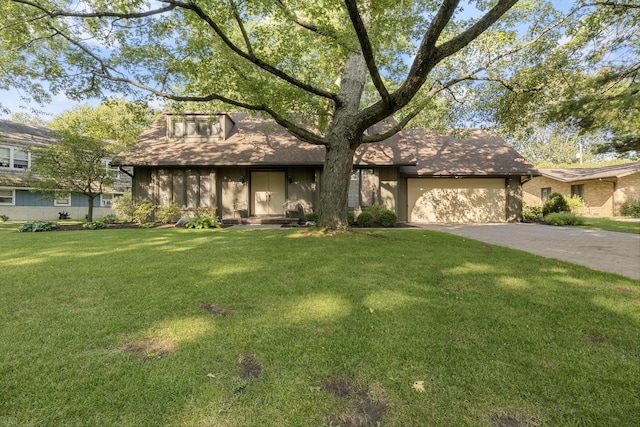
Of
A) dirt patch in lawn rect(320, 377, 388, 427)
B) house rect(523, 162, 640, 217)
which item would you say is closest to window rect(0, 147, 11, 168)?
dirt patch in lawn rect(320, 377, 388, 427)

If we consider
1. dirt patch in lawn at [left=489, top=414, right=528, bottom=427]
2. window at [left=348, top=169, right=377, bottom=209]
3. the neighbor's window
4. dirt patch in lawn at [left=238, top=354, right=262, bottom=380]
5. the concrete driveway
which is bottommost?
dirt patch in lawn at [left=489, top=414, right=528, bottom=427]

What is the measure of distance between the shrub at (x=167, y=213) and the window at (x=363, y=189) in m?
7.84

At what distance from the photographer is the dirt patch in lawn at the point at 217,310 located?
3.05 m

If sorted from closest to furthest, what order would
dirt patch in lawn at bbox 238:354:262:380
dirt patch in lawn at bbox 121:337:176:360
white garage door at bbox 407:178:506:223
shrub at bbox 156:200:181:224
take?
dirt patch in lawn at bbox 238:354:262:380 → dirt patch in lawn at bbox 121:337:176:360 → shrub at bbox 156:200:181:224 → white garage door at bbox 407:178:506:223

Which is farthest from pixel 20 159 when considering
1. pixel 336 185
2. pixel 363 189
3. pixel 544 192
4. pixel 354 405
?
pixel 544 192

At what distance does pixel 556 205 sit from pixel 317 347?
58.4ft

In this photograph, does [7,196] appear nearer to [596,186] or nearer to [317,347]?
[317,347]

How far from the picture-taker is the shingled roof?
1379 centimetres

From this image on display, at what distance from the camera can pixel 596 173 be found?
21734mm

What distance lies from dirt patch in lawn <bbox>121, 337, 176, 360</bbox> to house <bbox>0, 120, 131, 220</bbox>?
2033cm

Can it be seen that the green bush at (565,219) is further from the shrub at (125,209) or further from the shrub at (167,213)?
the shrub at (125,209)

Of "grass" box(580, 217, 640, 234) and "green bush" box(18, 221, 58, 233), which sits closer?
"green bush" box(18, 221, 58, 233)

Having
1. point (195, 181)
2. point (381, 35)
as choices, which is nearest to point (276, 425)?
→ point (381, 35)

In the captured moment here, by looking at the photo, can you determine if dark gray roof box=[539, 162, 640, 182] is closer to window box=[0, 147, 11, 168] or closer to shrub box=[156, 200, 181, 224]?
shrub box=[156, 200, 181, 224]
